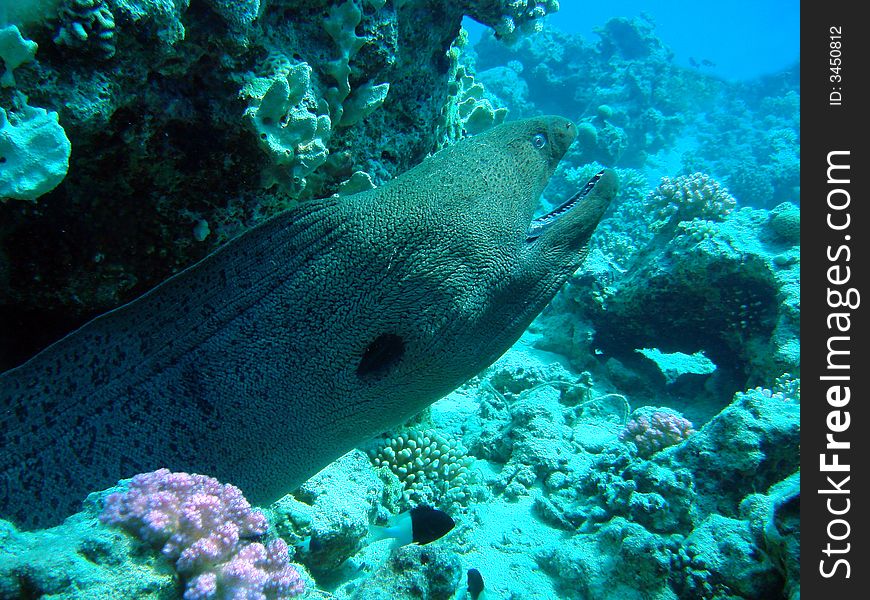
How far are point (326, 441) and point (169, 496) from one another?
81 centimetres

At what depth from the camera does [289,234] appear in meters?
2.07

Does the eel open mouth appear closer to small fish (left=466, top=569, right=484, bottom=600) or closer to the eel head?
the eel head

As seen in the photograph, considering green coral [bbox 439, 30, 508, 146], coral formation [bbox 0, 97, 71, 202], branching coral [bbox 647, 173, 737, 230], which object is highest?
branching coral [bbox 647, 173, 737, 230]

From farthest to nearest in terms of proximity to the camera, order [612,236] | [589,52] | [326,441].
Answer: [589,52] < [612,236] < [326,441]

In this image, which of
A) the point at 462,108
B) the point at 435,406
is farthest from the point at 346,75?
the point at 435,406

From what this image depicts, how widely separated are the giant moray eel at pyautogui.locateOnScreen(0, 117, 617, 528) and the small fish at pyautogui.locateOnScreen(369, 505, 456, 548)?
1.16 m

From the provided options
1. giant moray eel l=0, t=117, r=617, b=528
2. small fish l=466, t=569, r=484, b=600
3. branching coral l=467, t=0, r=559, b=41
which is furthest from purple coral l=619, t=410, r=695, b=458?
branching coral l=467, t=0, r=559, b=41

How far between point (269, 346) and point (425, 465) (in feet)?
7.82

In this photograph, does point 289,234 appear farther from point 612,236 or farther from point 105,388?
point 612,236

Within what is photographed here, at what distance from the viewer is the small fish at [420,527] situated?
9.93 feet

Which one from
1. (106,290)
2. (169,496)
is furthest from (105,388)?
(169,496)

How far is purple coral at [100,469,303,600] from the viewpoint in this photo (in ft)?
4.59

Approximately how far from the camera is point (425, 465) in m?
4.00

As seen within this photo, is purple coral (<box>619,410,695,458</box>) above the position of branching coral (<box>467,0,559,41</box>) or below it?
below
